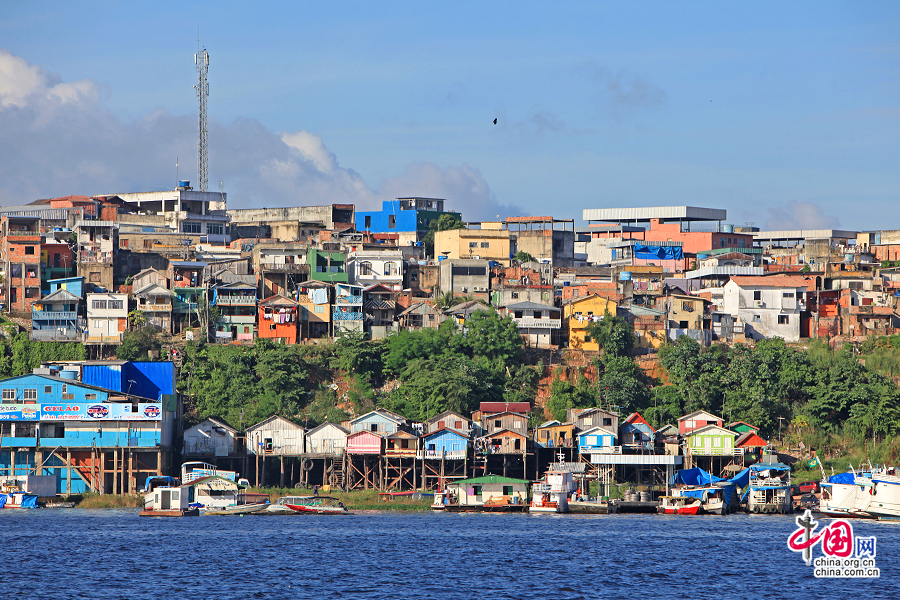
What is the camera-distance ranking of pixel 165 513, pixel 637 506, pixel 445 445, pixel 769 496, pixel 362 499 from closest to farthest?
pixel 165 513 < pixel 769 496 < pixel 637 506 < pixel 362 499 < pixel 445 445

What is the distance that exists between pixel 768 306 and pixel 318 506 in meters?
39.6

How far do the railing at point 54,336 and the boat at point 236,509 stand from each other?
19701 mm

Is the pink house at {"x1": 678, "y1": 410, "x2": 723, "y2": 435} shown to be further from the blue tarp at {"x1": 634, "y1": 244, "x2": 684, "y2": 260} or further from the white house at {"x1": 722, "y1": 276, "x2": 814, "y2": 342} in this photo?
the blue tarp at {"x1": 634, "y1": 244, "x2": 684, "y2": 260}

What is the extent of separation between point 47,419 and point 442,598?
126 ft

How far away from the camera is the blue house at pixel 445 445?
245 ft

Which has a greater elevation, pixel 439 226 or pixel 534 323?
pixel 439 226

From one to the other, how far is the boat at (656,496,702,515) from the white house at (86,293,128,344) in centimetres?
3916

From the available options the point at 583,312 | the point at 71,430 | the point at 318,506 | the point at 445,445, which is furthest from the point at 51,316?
the point at 583,312

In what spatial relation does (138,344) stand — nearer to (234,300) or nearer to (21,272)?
(234,300)

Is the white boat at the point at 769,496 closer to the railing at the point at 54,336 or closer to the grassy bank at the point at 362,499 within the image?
the grassy bank at the point at 362,499

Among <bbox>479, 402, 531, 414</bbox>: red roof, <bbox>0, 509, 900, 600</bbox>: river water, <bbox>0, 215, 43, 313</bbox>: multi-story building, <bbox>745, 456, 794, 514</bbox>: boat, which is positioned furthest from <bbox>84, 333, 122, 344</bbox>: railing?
<bbox>745, 456, 794, 514</bbox>: boat

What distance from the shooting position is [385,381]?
82.6 m

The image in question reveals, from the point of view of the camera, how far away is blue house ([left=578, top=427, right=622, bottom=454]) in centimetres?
7550

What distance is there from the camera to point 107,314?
84500mm
